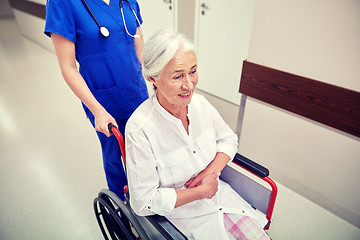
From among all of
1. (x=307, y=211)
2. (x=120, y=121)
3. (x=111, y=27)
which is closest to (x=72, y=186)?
(x=120, y=121)

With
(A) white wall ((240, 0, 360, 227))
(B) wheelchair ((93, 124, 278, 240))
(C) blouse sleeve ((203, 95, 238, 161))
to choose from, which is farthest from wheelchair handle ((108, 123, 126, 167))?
(A) white wall ((240, 0, 360, 227))

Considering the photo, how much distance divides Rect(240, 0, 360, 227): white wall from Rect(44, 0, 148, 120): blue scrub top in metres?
0.90

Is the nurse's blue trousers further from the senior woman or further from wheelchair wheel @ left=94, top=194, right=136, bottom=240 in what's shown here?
the senior woman

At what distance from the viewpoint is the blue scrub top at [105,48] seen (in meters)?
1.06

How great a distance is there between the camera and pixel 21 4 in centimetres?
494

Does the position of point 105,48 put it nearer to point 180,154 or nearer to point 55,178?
point 180,154

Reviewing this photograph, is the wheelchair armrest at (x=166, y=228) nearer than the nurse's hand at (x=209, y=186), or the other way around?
the wheelchair armrest at (x=166, y=228)

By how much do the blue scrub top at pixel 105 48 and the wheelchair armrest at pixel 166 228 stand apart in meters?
0.67

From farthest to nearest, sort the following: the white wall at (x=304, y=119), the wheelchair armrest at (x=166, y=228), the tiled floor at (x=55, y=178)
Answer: the tiled floor at (x=55, y=178), the white wall at (x=304, y=119), the wheelchair armrest at (x=166, y=228)

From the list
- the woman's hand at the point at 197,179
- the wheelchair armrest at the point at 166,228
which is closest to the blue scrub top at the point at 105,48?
the woman's hand at the point at 197,179

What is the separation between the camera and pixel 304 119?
1631 millimetres

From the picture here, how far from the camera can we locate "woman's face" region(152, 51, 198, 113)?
0.90 meters

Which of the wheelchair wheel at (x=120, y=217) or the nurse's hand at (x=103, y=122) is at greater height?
the nurse's hand at (x=103, y=122)

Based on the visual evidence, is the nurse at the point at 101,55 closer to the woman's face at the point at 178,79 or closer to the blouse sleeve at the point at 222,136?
the woman's face at the point at 178,79
